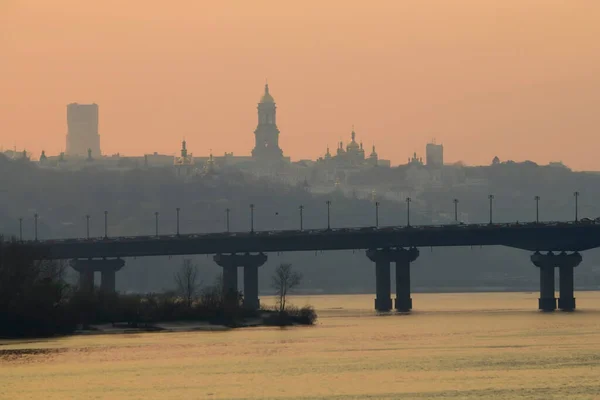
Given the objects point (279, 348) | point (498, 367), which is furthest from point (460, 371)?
point (279, 348)

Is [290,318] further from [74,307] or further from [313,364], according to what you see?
[313,364]

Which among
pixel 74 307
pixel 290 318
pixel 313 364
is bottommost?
pixel 313 364

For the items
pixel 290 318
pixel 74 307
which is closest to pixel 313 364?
pixel 74 307

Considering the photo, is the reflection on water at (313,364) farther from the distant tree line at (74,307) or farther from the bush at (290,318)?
the bush at (290,318)

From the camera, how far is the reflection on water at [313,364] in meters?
116

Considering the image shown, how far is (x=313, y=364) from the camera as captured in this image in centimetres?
13225

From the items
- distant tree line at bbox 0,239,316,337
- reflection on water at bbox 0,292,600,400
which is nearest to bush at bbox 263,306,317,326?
distant tree line at bbox 0,239,316,337

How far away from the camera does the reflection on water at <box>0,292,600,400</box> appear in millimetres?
116438

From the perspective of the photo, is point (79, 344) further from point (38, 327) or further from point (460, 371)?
point (460, 371)

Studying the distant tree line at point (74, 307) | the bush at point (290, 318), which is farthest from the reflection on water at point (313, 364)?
the bush at point (290, 318)

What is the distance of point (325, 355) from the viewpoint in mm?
138875

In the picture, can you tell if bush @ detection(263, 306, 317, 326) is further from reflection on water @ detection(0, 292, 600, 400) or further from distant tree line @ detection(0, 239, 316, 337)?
reflection on water @ detection(0, 292, 600, 400)

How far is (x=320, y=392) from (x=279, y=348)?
2948cm

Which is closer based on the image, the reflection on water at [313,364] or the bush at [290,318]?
the reflection on water at [313,364]
